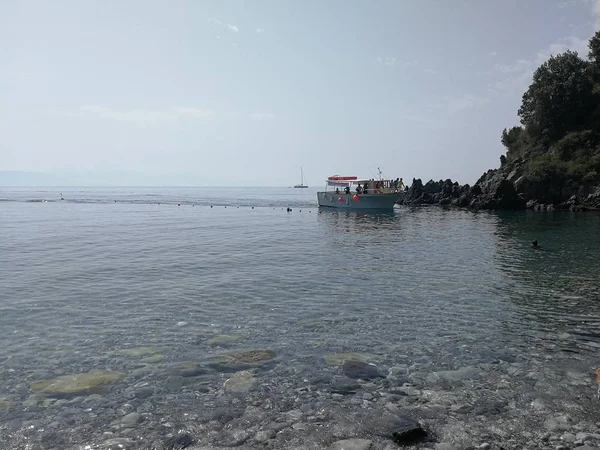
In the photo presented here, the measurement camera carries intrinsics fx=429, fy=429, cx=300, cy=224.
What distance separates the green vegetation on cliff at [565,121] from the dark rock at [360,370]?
6907cm

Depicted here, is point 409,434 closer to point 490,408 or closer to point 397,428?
point 397,428

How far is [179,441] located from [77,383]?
3324mm

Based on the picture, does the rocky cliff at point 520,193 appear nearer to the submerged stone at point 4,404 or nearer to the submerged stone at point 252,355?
the submerged stone at point 252,355

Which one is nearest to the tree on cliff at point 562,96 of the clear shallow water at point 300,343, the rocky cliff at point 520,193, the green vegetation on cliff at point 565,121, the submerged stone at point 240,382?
the green vegetation on cliff at point 565,121

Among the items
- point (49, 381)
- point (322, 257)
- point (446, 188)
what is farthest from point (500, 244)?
point (446, 188)

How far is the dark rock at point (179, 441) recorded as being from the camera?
21.1ft

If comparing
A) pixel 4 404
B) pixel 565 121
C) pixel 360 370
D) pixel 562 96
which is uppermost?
pixel 562 96

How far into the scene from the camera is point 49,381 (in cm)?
869

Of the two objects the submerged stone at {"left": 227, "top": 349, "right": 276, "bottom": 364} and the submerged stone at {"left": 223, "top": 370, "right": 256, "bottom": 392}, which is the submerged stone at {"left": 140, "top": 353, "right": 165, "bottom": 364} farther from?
the submerged stone at {"left": 223, "top": 370, "right": 256, "bottom": 392}

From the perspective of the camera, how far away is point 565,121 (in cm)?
7588

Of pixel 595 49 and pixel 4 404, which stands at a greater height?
pixel 595 49

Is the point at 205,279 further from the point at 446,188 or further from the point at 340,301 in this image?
the point at 446,188

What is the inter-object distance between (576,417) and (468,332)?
15.4 feet

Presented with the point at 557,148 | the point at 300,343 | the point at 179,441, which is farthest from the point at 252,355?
the point at 557,148
